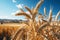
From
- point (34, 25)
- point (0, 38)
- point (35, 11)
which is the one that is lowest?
point (0, 38)

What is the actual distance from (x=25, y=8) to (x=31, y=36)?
43cm

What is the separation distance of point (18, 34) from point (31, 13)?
364 millimetres

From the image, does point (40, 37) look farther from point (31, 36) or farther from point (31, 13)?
point (31, 13)

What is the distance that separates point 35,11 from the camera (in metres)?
3.08

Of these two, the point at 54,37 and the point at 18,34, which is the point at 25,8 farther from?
the point at 54,37

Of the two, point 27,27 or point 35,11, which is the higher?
point 35,11

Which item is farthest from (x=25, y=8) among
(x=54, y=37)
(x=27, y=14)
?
(x=54, y=37)

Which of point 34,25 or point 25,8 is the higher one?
point 25,8

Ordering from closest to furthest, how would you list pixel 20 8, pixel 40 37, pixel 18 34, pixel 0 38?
pixel 18 34 → pixel 40 37 → pixel 20 8 → pixel 0 38

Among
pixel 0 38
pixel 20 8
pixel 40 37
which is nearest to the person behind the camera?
pixel 40 37

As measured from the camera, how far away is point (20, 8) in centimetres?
351

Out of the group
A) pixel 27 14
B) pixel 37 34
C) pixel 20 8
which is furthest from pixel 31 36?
pixel 20 8

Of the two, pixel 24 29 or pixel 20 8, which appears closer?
pixel 24 29

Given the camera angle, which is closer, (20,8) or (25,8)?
(25,8)
